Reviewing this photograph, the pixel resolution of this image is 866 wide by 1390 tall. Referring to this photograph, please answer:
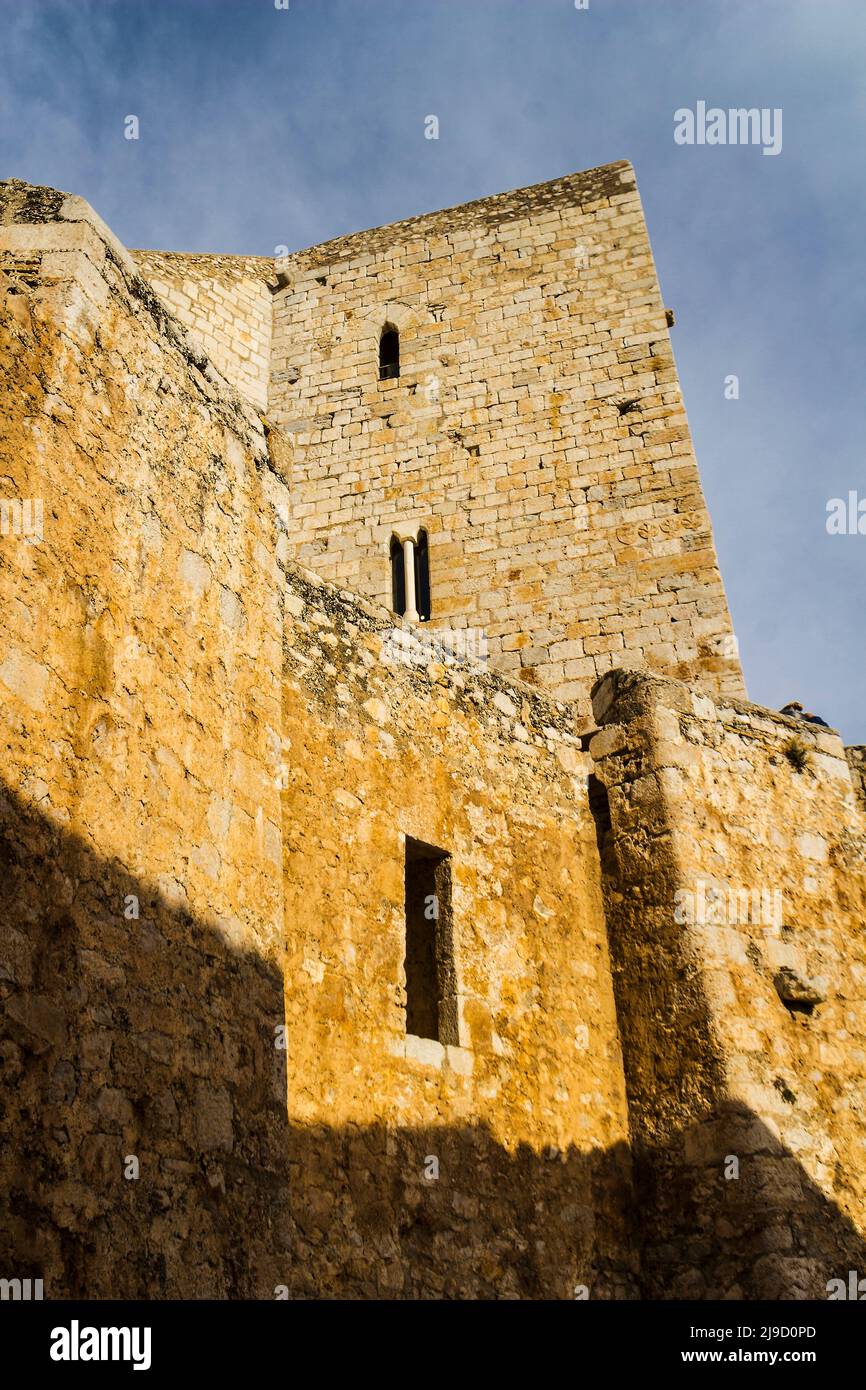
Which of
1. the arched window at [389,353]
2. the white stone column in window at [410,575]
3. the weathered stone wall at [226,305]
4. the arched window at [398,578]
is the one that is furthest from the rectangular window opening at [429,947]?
the arched window at [389,353]

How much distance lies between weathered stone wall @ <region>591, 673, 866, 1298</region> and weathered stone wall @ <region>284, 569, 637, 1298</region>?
226 millimetres

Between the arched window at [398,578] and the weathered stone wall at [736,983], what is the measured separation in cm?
398

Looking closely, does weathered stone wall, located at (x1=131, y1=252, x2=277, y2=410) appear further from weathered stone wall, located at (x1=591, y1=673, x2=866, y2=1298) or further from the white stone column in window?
weathered stone wall, located at (x1=591, y1=673, x2=866, y2=1298)

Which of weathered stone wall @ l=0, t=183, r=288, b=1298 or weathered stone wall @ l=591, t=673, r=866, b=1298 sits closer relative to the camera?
weathered stone wall @ l=0, t=183, r=288, b=1298

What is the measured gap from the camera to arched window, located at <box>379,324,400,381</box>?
12.1m

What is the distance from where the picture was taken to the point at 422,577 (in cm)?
1106

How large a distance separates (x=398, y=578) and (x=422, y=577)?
0.23 meters

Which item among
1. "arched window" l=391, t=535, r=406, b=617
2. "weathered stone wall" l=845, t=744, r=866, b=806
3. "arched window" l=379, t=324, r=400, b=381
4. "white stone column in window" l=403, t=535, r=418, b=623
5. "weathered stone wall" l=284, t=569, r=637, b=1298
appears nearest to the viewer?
"weathered stone wall" l=284, t=569, r=637, b=1298

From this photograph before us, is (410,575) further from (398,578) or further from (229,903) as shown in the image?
(229,903)

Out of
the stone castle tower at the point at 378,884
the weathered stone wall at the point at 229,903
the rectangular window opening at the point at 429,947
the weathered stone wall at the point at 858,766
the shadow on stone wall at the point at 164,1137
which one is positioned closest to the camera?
the shadow on stone wall at the point at 164,1137

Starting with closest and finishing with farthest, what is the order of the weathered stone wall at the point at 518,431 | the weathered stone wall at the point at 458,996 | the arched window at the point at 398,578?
the weathered stone wall at the point at 458,996 < the weathered stone wall at the point at 518,431 < the arched window at the point at 398,578

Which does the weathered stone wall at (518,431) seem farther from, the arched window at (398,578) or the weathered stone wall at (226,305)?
the weathered stone wall at (226,305)

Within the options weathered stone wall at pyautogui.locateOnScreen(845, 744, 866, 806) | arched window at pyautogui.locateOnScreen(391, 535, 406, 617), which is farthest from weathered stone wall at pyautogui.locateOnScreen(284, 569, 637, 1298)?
arched window at pyautogui.locateOnScreen(391, 535, 406, 617)

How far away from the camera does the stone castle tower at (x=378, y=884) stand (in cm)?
319
